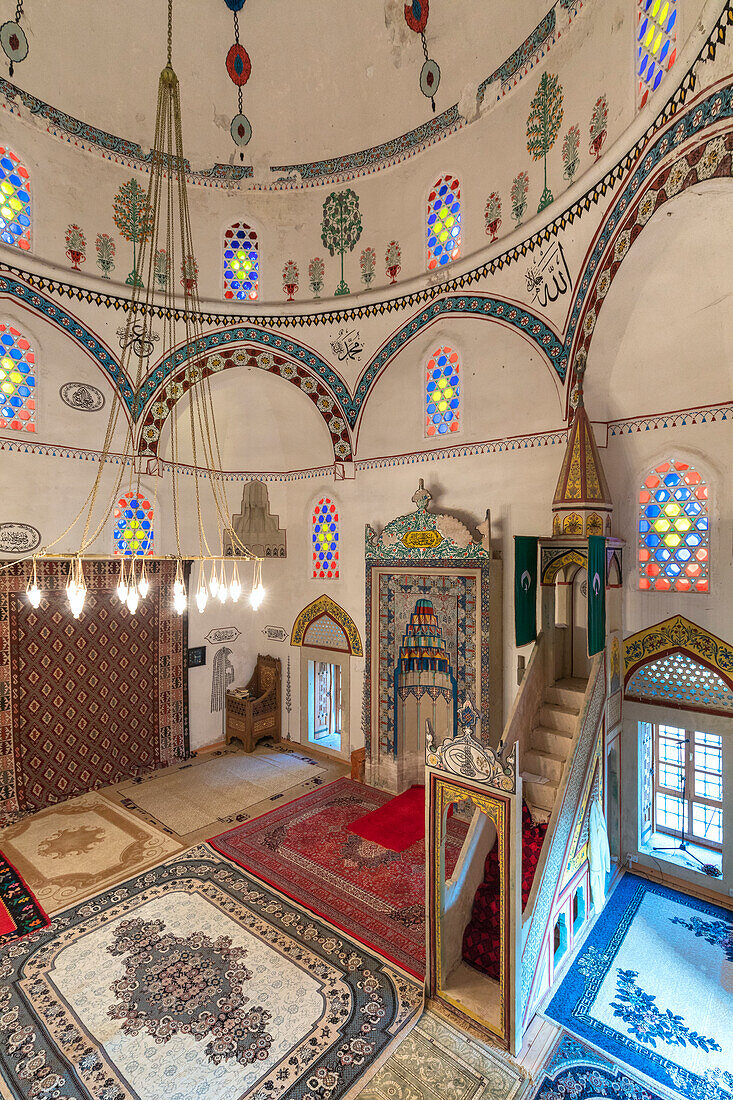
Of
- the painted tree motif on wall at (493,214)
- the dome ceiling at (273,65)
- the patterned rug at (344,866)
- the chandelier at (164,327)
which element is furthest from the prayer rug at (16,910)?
the dome ceiling at (273,65)

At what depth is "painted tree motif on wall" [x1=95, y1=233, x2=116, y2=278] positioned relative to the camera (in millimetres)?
7230

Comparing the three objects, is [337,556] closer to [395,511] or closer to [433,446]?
[395,511]

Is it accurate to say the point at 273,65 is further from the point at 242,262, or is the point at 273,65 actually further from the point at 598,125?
the point at 598,125

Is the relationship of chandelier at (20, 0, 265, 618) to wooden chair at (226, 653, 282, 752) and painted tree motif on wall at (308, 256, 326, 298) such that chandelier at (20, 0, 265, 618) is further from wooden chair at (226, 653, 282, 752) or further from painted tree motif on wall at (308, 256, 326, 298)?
wooden chair at (226, 653, 282, 752)

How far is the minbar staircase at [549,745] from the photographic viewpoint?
450cm

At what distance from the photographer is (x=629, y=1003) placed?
399 cm

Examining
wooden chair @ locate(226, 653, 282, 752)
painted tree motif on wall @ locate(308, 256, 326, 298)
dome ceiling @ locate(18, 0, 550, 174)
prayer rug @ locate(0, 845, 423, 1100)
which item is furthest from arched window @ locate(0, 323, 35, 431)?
prayer rug @ locate(0, 845, 423, 1100)

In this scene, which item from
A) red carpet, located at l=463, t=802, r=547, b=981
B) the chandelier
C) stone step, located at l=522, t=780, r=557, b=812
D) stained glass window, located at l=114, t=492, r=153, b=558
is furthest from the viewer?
stained glass window, located at l=114, t=492, r=153, b=558

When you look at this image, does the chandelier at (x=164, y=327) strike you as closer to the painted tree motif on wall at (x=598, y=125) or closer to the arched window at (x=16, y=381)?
the arched window at (x=16, y=381)

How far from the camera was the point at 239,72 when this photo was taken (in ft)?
24.2

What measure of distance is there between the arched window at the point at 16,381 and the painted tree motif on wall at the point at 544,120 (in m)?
6.44

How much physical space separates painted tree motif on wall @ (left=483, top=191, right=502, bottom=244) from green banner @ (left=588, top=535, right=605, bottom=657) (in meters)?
3.99

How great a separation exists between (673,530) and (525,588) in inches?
64.2

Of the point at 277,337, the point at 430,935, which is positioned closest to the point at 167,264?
the point at 277,337
